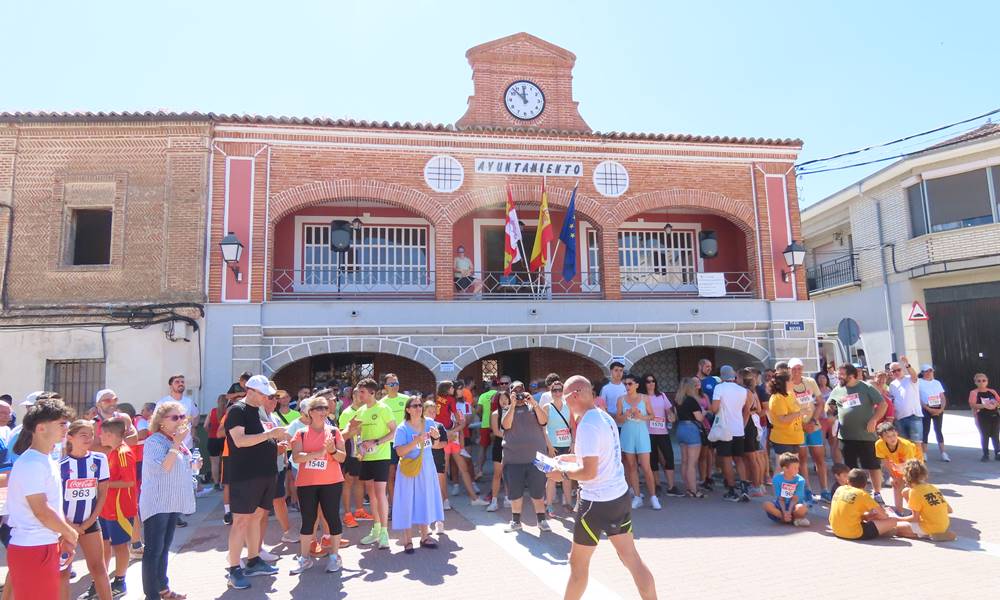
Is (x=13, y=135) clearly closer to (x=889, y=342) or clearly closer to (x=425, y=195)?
(x=425, y=195)

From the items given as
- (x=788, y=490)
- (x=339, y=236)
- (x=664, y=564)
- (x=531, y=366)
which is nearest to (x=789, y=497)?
(x=788, y=490)

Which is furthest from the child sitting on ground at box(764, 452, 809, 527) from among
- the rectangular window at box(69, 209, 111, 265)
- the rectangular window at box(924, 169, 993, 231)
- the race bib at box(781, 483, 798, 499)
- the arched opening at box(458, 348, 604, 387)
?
the rectangular window at box(924, 169, 993, 231)

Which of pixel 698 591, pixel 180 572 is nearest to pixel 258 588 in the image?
pixel 180 572

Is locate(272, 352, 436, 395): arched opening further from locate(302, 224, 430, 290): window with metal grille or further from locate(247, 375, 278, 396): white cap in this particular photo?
locate(247, 375, 278, 396): white cap

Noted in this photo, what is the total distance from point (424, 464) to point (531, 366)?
26.0 feet

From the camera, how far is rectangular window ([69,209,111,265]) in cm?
1183

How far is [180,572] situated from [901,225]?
781 inches

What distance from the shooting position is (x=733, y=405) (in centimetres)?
810

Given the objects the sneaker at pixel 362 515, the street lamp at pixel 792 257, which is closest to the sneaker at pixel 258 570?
the sneaker at pixel 362 515

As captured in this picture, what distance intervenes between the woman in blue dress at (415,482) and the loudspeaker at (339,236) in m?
6.98

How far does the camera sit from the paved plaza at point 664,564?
15.7ft

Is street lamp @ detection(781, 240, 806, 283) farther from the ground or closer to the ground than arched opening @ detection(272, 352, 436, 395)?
farther from the ground

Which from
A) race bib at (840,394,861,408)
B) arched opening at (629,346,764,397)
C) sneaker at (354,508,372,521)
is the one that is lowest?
sneaker at (354,508,372,521)

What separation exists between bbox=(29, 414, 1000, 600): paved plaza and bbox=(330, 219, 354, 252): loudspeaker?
652 cm
